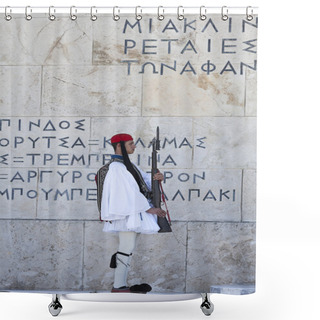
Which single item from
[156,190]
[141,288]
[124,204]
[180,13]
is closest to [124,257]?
[141,288]

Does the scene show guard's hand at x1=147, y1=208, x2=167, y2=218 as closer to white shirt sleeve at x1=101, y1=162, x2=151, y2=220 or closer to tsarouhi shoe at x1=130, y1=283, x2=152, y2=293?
white shirt sleeve at x1=101, y1=162, x2=151, y2=220

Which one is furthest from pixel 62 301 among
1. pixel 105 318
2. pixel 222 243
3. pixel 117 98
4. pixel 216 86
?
pixel 216 86

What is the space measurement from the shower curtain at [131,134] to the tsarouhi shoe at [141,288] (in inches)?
1.3

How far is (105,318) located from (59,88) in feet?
4.74

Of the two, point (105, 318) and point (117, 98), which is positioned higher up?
point (117, 98)

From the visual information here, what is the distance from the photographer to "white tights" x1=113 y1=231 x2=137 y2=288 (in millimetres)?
3699

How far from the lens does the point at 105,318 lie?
3.69m

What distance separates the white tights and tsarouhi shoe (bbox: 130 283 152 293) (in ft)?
0.23

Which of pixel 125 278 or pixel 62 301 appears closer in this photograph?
pixel 125 278

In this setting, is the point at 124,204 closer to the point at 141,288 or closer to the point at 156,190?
the point at 156,190

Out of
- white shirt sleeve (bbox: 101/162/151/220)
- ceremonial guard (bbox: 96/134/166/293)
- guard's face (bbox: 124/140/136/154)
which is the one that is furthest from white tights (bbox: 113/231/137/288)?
guard's face (bbox: 124/140/136/154)

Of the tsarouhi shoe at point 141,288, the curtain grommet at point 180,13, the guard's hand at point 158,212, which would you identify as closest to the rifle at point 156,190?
the guard's hand at point 158,212

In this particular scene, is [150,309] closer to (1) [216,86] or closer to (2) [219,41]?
(1) [216,86]

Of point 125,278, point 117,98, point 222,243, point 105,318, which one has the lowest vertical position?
point 105,318
